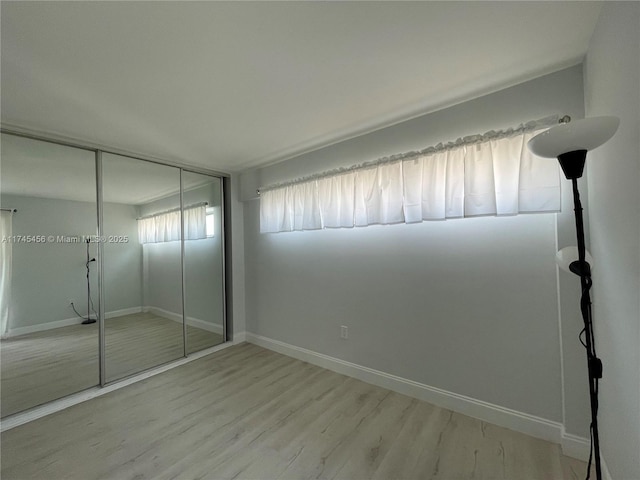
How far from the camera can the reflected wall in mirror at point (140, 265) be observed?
2689 millimetres

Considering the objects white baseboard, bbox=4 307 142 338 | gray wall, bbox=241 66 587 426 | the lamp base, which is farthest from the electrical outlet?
white baseboard, bbox=4 307 142 338

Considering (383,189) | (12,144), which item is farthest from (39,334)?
(383,189)

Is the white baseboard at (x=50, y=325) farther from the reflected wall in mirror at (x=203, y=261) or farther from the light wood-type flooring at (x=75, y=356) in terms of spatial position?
the reflected wall in mirror at (x=203, y=261)

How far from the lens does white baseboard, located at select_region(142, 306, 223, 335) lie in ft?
10.1

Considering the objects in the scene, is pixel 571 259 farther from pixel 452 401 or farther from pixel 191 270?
pixel 191 270

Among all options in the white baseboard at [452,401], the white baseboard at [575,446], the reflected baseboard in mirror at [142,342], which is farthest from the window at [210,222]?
the white baseboard at [575,446]

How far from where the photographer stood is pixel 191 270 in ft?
11.0

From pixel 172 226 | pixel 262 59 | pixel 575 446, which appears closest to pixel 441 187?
pixel 262 59

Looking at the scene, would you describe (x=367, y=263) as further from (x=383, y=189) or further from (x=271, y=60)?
(x=271, y=60)

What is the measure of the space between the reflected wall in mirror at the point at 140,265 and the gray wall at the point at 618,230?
3714 mm

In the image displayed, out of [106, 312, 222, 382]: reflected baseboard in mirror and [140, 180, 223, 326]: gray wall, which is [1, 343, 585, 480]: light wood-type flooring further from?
[140, 180, 223, 326]: gray wall

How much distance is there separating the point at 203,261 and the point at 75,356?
5.02ft

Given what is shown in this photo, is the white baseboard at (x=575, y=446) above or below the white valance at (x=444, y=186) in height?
below

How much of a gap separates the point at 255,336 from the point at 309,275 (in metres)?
1.37
